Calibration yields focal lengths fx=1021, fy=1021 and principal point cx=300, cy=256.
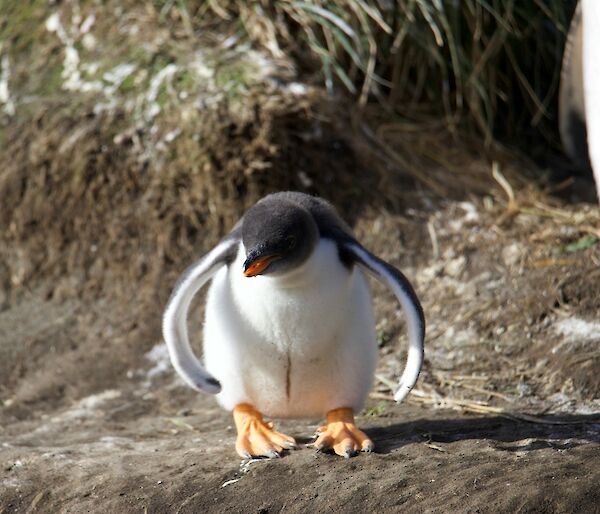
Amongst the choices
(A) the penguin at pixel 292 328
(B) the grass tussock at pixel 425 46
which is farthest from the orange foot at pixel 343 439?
(B) the grass tussock at pixel 425 46

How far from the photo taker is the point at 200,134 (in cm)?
Answer: 446

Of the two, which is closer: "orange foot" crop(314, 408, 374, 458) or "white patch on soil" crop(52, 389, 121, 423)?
"orange foot" crop(314, 408, 374, 458)

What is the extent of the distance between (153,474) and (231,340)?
1.52 feet

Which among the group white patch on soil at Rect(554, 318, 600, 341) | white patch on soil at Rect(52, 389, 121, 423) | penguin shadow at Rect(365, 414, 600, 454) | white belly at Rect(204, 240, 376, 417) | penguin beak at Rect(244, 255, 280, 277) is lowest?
white patch on soil at Rect(554, 318, 600, 341)

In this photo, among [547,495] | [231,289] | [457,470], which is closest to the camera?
[547,495]

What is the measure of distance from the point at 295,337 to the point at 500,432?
661 mm

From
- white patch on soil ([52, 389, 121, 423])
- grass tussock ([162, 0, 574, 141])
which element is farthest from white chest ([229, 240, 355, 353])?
grass tussock ([162, 0, 574, 141])

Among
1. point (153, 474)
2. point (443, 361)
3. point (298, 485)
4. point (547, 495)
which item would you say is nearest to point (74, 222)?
point (443, 361)

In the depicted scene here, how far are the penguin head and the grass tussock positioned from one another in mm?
1999

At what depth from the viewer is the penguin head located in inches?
106

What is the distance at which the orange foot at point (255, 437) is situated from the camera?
2.80 m

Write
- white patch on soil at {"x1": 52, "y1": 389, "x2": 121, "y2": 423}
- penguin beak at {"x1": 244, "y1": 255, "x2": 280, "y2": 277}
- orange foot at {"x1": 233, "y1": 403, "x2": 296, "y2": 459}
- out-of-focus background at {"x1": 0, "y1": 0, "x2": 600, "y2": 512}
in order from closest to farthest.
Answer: penguin beak at {"x1": 244, "y1": 255, "x2": 280, "y2": 277}, orange foot at {"x1": 233, "y1": 403, "x2": 296, "y2": 459}, out-of-focus background at {"x1": 0, "y1": 0, "x2": 600, "y2": 512}, white patch on soil at {"x1": 52, "y1": 389, "x2": 121, "y2": 423}

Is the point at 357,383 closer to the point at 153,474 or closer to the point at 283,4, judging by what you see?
the point at 153,474

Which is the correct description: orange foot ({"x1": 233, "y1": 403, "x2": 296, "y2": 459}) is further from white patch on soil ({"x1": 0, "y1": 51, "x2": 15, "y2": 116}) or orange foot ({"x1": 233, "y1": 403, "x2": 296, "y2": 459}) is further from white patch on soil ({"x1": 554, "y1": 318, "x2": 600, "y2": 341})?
white patch on soil ({"x1": 0, "y1": 51, "x2": 15, "y2": 116})
